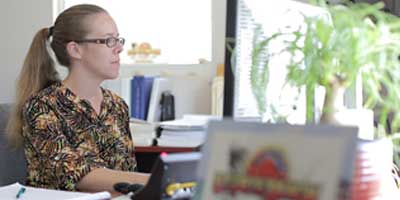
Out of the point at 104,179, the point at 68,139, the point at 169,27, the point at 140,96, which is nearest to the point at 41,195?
the point at 104,179

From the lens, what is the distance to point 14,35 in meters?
3.43

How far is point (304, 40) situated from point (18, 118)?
1149mm

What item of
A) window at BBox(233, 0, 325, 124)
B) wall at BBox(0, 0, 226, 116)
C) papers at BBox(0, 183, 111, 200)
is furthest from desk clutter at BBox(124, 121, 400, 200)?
wall at BBox(0, 0, 226, 116)

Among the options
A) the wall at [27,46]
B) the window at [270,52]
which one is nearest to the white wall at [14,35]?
the wall at [27,46]

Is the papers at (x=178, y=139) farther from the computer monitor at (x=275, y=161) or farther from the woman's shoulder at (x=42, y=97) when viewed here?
the computer monitor at (x=275, y=161)

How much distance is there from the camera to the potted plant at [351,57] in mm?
838

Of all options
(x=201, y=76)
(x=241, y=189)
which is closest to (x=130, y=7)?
(x=201, y=76)

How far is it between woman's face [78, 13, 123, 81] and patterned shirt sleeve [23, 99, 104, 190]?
210 millimetres

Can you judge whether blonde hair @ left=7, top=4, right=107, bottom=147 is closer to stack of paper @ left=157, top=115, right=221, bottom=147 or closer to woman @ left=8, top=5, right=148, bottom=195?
woman @ left=8, top=5, right=148, bottom=195

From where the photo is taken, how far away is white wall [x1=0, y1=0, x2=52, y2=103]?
338cm

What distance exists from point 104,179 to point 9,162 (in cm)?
44

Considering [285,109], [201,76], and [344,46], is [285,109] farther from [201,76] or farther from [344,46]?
[201,76]

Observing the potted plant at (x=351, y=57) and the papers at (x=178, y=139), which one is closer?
the potted plant at (x=351, y=57)

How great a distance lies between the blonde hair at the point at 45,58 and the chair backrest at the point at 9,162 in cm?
3
